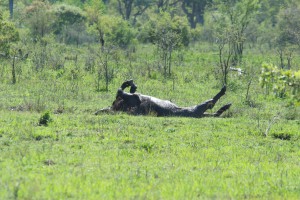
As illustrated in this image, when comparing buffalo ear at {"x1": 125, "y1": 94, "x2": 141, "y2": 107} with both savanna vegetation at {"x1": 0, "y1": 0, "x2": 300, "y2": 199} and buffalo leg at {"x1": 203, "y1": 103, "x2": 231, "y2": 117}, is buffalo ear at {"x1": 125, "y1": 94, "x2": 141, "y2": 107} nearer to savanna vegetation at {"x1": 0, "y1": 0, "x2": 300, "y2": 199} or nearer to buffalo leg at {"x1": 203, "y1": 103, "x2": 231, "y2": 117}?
savanna vegetation at {"x1": 0, "y1": 0, "x2": 300, "y2": 199}

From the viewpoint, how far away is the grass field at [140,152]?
8.27 meters

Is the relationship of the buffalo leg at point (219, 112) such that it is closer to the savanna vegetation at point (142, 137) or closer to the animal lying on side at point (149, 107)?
the animal lying on side at point (149, 107)

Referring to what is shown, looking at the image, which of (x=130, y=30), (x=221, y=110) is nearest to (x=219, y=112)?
(x=221, y=110)

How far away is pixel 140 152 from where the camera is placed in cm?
1109

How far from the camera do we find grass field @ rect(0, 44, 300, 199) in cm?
827

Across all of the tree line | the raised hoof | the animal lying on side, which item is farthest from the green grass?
the tree line

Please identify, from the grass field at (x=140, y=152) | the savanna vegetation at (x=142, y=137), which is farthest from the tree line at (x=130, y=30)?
the grass field at (x=140, y=152)

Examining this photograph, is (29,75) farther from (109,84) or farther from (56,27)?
(56,27)

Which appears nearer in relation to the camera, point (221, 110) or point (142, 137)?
point (142, 137)

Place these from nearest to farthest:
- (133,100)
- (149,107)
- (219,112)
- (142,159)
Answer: (142,159)
(149,107)
(133,100)
(219,112)

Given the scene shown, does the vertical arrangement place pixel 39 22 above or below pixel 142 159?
above

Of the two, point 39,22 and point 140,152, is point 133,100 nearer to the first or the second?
point 140,152

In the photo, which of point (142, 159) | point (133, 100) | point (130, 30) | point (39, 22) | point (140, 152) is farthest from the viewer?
point (130, 30)

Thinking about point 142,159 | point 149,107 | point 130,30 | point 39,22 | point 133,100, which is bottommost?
point 142,159
